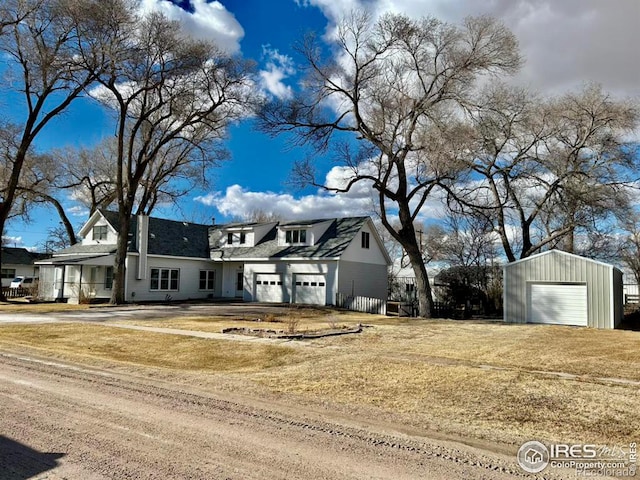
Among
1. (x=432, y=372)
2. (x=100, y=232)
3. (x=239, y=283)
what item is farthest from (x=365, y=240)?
(x=432, y=372)

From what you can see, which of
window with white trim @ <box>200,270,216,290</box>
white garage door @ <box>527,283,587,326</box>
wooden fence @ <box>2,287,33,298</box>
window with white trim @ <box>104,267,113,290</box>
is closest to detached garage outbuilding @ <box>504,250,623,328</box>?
white garage door @ <box>527,283,587,326</box>

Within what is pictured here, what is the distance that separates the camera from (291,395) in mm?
7043

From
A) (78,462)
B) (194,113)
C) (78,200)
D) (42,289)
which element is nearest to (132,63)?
(194,113)

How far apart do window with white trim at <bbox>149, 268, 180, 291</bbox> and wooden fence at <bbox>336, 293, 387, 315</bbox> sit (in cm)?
1142

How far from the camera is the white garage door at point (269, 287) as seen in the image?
101ft

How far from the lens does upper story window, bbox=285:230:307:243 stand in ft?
103

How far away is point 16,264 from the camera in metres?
49.4

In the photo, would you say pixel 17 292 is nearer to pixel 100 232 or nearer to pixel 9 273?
pixel 100 232

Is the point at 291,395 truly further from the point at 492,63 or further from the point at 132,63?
the point at 132,63

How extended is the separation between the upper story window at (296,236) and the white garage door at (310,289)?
107 inches

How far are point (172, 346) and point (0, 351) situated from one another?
3.72 meters

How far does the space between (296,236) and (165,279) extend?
9.07 meters

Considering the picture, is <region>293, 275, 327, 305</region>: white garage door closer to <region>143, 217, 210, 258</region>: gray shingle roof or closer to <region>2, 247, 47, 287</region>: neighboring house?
<region>143, 217, 210, 258</region>: gray shingle roof

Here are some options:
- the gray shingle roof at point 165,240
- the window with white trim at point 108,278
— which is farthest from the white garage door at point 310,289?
the window with white trim at point 108,278
